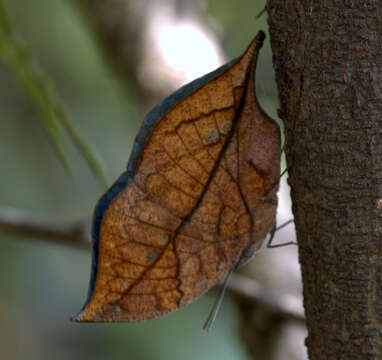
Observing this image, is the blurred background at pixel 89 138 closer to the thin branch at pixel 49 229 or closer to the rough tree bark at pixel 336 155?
the thin branch at pixel 49 229

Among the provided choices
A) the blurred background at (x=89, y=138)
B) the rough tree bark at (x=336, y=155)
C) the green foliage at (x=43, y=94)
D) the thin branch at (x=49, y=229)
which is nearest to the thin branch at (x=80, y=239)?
the thin branch at (x=49, y=229)

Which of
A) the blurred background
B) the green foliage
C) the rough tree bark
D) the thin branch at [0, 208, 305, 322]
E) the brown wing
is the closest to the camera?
the rough tree bark

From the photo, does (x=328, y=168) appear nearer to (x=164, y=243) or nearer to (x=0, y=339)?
(x=164, y=243)

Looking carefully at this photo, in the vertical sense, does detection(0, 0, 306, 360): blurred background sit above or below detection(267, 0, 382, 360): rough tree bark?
above

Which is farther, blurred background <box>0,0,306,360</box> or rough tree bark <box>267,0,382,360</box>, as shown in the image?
blurred background <box>0,0,306,360</box>

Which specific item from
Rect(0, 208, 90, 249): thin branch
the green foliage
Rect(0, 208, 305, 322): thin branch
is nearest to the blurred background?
Rect(0, 208, 305, 322): thin branch

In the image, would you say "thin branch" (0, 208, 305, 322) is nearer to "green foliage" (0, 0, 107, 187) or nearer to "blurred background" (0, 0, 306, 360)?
"blurred background" (0, 0, 306, 360)

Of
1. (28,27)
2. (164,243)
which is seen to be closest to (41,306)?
(28,27)
